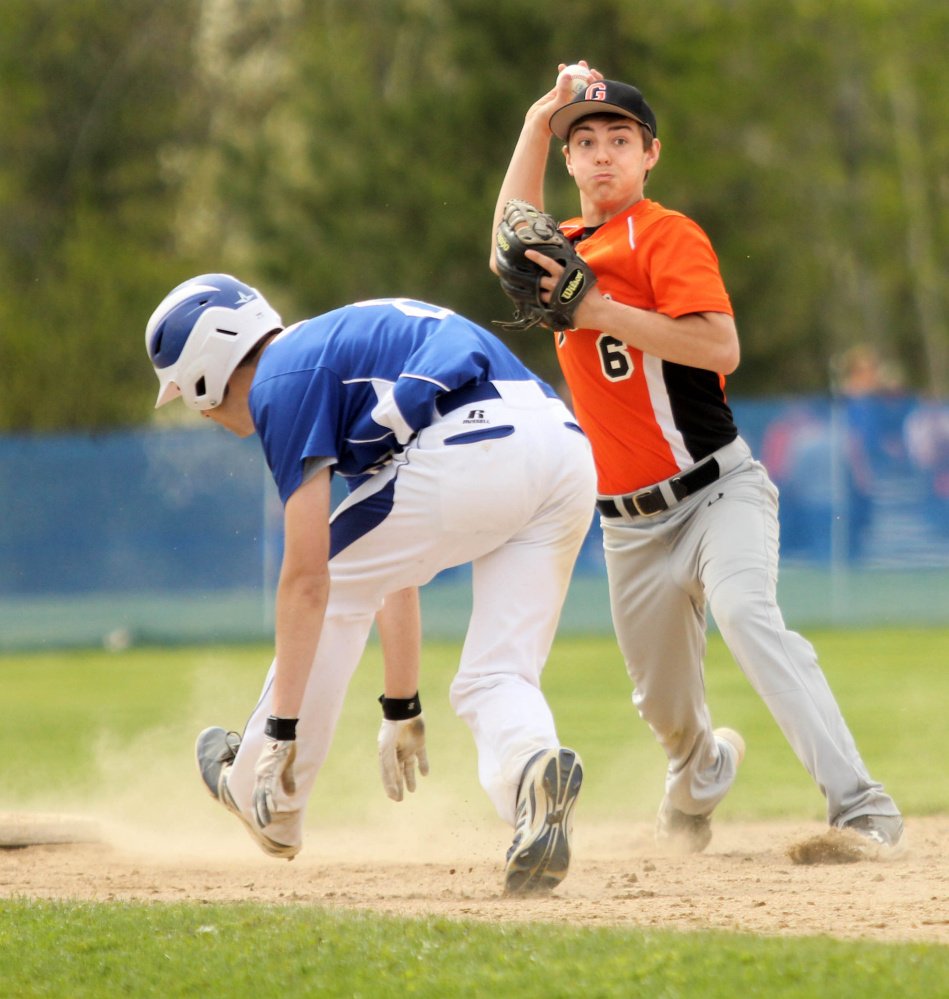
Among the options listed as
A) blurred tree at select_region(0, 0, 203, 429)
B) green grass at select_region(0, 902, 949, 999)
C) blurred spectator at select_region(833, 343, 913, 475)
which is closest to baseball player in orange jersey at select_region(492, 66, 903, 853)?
green grass at select_region(0, 902, 949, 999)

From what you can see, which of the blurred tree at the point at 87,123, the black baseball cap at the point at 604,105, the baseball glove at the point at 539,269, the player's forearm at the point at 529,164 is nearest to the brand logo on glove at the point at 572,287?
the baseball glove at the point at 539,269

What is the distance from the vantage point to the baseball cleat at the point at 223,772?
4.26 meters

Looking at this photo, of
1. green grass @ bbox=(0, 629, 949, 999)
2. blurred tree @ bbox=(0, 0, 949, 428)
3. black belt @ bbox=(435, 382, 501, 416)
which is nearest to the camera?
green grass @ bbox=(0, 629, 949, 999)

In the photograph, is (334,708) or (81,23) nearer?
(334,708)

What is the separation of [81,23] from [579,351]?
30.3 m

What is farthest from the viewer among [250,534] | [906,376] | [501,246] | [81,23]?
[906,376]

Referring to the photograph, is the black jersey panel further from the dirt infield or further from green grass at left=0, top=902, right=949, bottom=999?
green grass at left=0, top=902, right=949, bottom=999

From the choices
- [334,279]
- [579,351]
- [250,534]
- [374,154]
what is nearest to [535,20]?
[374,154]

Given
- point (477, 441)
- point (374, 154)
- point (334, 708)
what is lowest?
point (334, 708)

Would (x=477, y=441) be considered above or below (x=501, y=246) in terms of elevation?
below

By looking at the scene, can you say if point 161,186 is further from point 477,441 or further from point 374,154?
point 477,441

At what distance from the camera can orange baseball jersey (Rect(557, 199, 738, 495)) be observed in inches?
180

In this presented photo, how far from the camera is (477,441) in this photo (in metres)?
3.92

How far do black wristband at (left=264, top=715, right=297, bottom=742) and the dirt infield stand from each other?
1.60 ft
